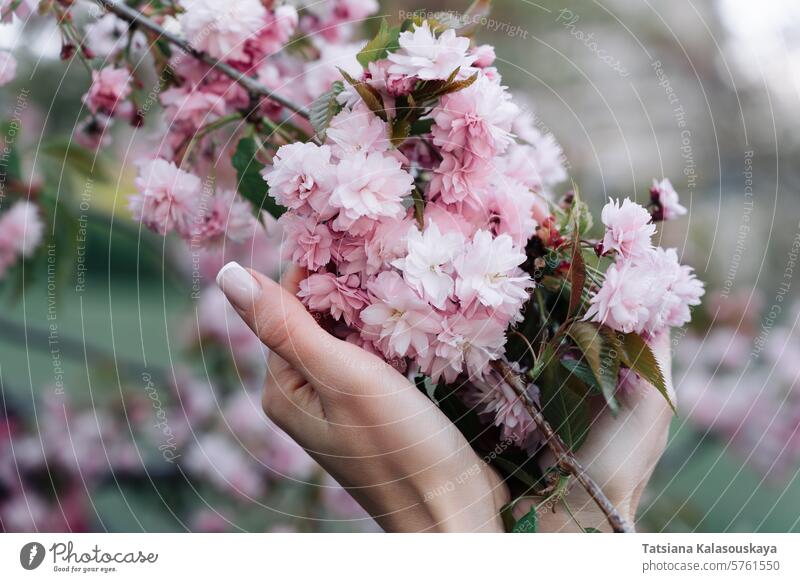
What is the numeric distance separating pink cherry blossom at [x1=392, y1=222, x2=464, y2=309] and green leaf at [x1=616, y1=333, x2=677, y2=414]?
0.35 feet

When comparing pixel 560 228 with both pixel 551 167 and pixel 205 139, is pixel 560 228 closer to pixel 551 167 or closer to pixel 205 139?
pixel 551 167

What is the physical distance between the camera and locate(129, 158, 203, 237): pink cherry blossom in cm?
46

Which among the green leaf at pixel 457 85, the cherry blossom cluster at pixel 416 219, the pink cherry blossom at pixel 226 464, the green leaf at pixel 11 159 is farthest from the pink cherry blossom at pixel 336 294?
the pink cherry blossom at pixel 226 464

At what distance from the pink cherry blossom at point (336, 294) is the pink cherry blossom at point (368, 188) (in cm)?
3

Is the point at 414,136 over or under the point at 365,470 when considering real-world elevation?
over

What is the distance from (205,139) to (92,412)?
0.52 meters

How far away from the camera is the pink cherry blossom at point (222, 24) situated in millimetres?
460

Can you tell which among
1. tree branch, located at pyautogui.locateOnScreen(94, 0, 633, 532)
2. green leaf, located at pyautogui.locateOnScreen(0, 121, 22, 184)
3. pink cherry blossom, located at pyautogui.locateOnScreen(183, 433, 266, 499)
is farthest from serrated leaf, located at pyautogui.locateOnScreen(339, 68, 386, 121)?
pink cherry blossom, located at pyautogui.locateOnScreen(183, 433, 266, 499)

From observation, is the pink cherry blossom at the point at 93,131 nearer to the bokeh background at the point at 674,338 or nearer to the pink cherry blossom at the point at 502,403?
the bokeh background at the point at 674,338

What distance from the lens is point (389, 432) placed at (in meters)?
0.41

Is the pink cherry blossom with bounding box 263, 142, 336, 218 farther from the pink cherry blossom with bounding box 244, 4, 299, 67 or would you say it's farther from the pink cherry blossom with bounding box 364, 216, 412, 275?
the pink cherry blossom with bounding box 244, 4, 299, 67

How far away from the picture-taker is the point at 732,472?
3.33 ft
